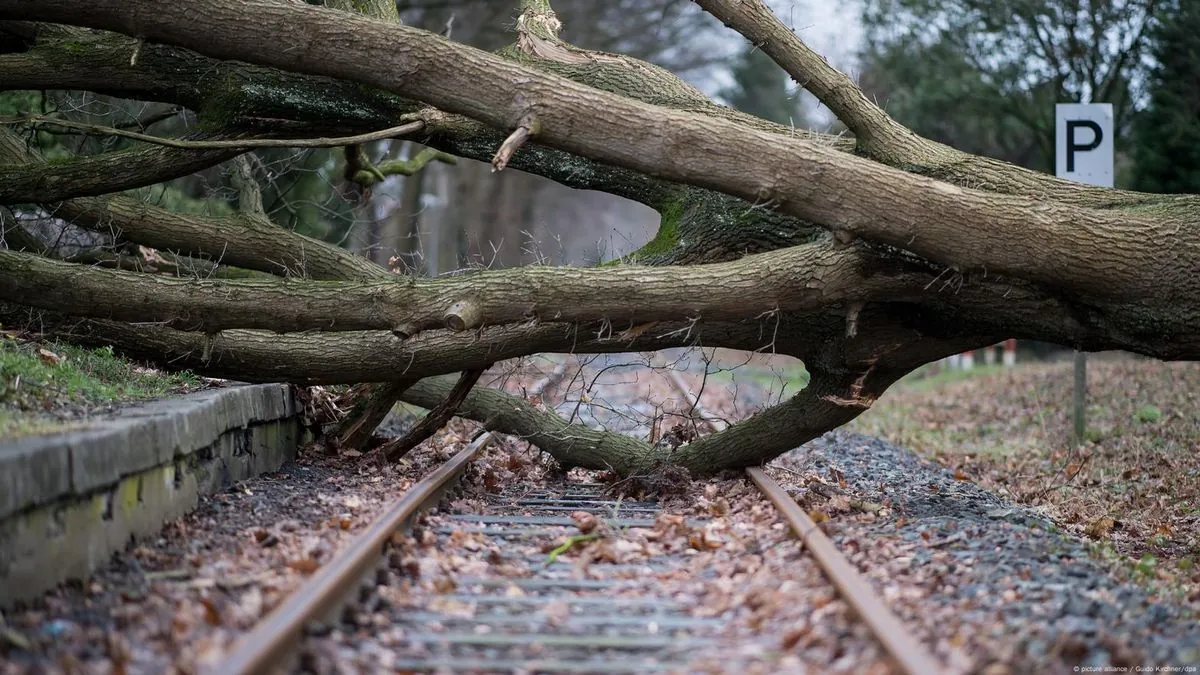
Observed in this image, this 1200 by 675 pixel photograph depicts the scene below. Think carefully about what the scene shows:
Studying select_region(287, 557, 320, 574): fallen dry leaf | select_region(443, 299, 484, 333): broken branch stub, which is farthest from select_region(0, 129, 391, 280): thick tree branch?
select_region(287, 557, 320, 574): fallen dry leaf

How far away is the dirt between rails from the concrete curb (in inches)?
4.6

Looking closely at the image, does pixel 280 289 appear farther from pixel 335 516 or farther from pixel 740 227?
pixel 740 227

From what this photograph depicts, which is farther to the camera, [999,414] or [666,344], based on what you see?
[999,414]

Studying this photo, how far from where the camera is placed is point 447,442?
36.0ft

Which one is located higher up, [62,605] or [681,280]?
[681,280]

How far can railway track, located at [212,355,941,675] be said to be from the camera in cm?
408

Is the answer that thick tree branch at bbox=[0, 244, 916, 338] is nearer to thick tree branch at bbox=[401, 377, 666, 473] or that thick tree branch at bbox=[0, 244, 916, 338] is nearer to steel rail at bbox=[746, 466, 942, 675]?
steel rail at bbox=[746, 466, 942, 675]

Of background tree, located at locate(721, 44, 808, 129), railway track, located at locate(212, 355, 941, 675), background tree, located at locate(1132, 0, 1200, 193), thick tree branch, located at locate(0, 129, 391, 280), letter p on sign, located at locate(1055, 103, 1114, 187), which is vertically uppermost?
background tree, located at locate(721, 44, 808, 129)

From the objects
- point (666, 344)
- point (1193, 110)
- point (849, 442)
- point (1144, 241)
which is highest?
point (1193, 110)

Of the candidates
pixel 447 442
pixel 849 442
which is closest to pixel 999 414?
pixel 849 442

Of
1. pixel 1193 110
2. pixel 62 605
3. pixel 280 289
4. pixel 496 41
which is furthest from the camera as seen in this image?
pixel 496 41

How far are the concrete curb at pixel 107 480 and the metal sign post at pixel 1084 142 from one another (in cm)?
812

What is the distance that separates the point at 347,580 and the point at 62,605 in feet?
3.77

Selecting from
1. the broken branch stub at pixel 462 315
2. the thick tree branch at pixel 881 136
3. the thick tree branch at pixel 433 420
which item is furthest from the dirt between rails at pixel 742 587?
the thick tree branch at pixel 881 136
